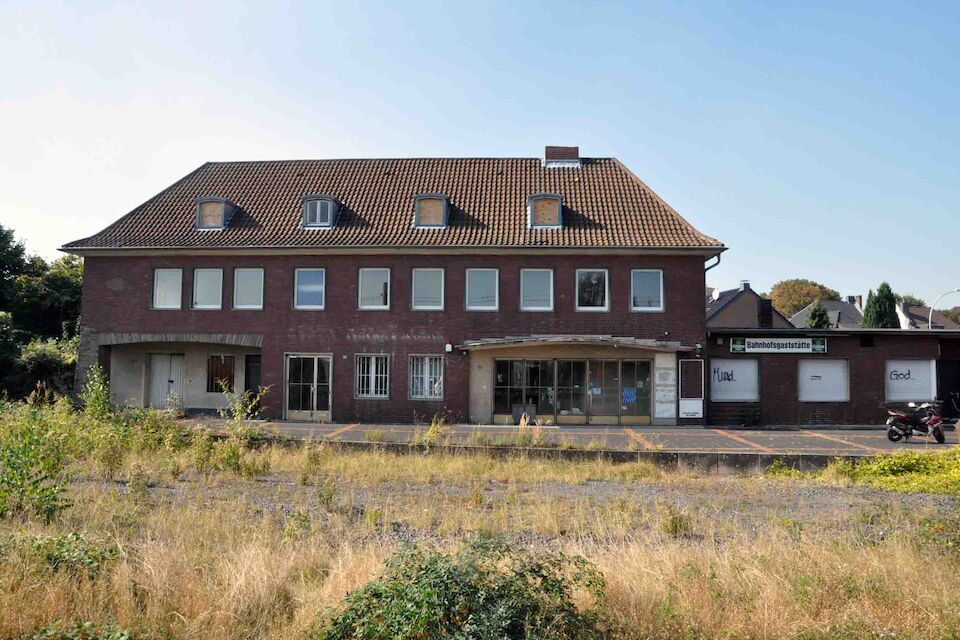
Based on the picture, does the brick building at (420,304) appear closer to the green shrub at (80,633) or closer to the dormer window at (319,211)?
the dormer window at (319,211)

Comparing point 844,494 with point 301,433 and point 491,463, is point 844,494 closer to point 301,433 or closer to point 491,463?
point 491,463

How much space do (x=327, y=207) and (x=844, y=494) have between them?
66.3 feet

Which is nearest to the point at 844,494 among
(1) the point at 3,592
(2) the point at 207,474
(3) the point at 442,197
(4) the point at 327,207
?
(2) the point at 207,474

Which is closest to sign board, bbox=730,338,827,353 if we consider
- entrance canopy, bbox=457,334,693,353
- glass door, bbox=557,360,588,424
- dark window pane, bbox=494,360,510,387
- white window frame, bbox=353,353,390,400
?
entrance canopy, bbox=457,334,693,353

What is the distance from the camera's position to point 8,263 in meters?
36.3

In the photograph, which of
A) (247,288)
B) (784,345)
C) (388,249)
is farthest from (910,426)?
(247,288)

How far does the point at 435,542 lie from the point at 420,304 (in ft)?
60.0

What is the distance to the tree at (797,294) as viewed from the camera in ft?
271

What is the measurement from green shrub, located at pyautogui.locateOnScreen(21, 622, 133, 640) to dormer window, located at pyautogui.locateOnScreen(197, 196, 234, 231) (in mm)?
23462

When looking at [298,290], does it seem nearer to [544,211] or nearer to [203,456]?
[544,211]

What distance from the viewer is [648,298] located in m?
24.6

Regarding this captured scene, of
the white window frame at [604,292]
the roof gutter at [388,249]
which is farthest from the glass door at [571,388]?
the roof gutter at [388,249]

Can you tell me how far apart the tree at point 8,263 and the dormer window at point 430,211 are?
22.7 meters

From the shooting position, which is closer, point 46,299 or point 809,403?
point 809,403
